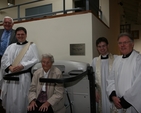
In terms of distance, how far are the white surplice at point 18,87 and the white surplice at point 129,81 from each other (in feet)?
3.85

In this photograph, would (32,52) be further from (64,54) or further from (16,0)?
(16,0)

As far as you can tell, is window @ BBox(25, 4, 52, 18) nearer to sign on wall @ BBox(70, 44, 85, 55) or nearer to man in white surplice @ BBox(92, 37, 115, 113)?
sign on wall @ BBox(70, 44, 85, 55)

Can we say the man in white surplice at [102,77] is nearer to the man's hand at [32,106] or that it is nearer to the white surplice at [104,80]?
the white surplice at [104,80]

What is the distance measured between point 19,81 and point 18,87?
9 centimetres

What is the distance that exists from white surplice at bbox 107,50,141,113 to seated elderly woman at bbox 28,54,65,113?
62cm

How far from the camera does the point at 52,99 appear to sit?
68.2 inches

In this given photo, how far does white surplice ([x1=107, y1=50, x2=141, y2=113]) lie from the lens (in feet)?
5.08

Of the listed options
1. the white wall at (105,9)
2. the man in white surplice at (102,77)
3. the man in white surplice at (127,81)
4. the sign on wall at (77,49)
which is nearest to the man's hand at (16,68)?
the sign on wall at (77,49)

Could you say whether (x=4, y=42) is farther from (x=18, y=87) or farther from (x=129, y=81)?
(x=129, y=81)

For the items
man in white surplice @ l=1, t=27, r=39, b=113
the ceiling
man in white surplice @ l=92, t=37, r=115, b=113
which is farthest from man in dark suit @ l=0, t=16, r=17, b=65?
the ceiling

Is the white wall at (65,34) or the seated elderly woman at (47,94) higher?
the white wall at (65,34)

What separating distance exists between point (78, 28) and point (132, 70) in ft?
3.95

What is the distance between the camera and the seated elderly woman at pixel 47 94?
5.69ft

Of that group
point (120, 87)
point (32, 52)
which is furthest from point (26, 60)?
point (120, 87)
